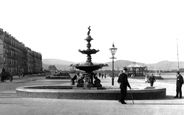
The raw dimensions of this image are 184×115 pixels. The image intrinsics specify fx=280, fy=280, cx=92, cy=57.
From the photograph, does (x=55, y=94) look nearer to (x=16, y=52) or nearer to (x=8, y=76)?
(x=8, y=76)

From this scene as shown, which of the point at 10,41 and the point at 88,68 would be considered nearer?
the point at 88,68

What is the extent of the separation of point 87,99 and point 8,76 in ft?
125

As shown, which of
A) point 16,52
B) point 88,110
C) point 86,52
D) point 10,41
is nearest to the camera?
point 88,110

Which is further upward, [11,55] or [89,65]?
[11,55]

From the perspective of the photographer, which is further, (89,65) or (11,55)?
(11,55)

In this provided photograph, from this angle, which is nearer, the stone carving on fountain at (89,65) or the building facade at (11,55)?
the stone carving on fountain at (89,65)

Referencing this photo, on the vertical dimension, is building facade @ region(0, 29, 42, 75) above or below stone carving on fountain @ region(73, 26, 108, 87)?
above

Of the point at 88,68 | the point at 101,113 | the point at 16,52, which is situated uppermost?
the point at 16,52

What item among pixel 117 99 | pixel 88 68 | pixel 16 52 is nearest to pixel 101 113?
pixel 117 99

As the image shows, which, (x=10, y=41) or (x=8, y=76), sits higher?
(x=10, y=41)

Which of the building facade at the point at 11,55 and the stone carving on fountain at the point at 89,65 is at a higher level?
the building facade at the point at 11,55

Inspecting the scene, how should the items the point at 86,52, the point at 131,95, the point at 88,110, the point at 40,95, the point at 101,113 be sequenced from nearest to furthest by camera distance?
1. the point at 101,113
2. the point at 88,110
3. the point at 131,95
4. the point at 40,95
5. the point at 86,52

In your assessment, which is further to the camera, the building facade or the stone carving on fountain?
the building facade

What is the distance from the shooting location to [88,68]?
17594 millimetres
